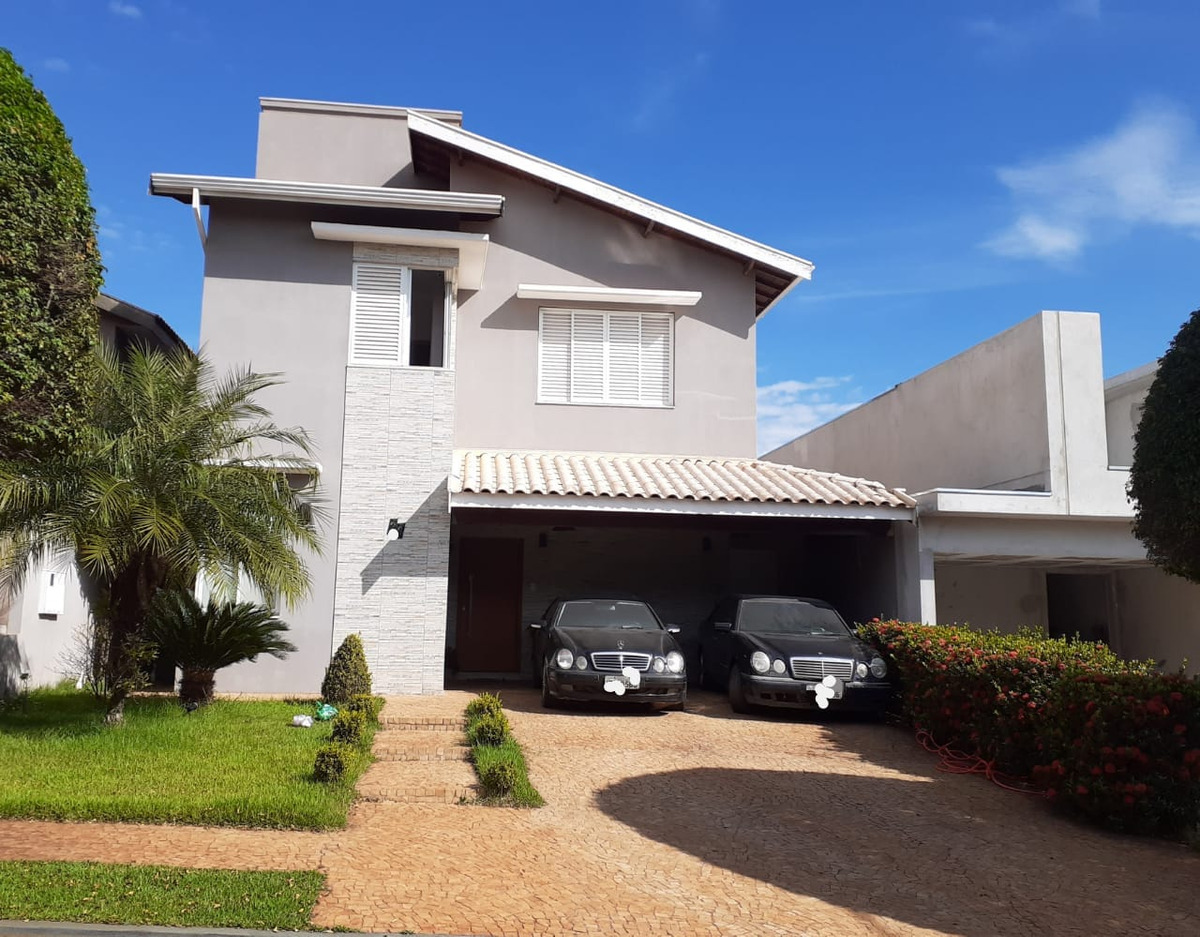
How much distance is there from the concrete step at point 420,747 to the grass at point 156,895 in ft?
11.7

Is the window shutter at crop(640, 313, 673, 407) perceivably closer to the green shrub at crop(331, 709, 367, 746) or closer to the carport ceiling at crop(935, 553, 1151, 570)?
the carport ceiling at crop(935, 553, 1151, 570)

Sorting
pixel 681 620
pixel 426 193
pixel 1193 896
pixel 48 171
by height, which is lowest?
pixel 1193 896

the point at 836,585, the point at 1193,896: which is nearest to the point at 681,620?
the point at 836,585

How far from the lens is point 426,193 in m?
14.8

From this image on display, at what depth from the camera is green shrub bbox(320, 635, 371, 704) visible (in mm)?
12273

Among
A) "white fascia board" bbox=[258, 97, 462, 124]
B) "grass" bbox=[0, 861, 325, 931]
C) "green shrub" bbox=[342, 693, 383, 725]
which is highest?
"white fascia board" bbox=[258, 97, 462, 124]

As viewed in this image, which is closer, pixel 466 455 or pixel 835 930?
pixel 835 930

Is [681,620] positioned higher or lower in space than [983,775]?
higher

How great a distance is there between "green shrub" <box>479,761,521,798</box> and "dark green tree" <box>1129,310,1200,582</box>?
512cm

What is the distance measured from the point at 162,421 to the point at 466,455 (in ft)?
19.2

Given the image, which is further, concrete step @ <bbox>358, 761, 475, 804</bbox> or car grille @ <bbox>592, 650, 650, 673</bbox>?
car grille @ <bbox>592, 650, 650, 673</bbox>

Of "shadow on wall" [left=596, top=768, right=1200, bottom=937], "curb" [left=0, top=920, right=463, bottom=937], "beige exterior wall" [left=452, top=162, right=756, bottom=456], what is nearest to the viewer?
"curb" [left=0, top=920, right=463, bottom=937]

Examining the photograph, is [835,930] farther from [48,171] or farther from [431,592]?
[431,592]

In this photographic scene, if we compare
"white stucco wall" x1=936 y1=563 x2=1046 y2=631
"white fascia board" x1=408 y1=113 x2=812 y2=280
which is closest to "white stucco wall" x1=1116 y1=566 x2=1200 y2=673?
"white stucco wall" x1=936 y1=563 x2=1046 y2=631
